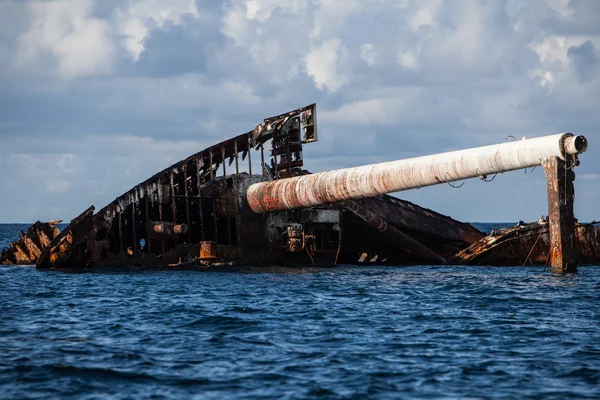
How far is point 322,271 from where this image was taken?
3128 cm

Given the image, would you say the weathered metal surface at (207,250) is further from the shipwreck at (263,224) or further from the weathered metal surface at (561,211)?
the weathered metal surface at (561,211)

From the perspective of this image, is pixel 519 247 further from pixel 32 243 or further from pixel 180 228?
pixel 32 243

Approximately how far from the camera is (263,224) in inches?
1310

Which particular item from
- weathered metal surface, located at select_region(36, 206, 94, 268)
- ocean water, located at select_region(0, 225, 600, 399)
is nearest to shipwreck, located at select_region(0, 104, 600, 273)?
weathered metal surface, located at select_region(36, 206, 94, 268)

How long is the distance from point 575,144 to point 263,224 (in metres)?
14.2

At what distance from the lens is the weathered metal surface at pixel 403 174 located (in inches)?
922

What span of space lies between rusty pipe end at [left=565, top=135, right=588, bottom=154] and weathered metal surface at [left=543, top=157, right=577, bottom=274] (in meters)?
0.49

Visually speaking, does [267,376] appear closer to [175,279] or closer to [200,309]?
[200,309]

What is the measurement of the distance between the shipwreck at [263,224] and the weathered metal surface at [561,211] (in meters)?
5.11

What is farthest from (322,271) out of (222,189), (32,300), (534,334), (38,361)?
(38,361)

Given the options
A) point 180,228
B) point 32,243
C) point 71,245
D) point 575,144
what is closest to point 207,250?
point 180,228

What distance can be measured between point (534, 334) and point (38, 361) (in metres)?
8.88

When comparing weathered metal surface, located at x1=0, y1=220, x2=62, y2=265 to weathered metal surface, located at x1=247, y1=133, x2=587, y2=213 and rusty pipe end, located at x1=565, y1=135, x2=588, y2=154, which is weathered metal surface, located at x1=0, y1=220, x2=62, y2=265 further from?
rusty pipe end, located at x1=565, y1=135, x2=588, y2=154

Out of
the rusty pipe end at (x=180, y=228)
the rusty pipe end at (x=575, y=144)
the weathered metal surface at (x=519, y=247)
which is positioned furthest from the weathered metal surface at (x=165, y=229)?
the rusty pipe end at (x=575, y=144)
